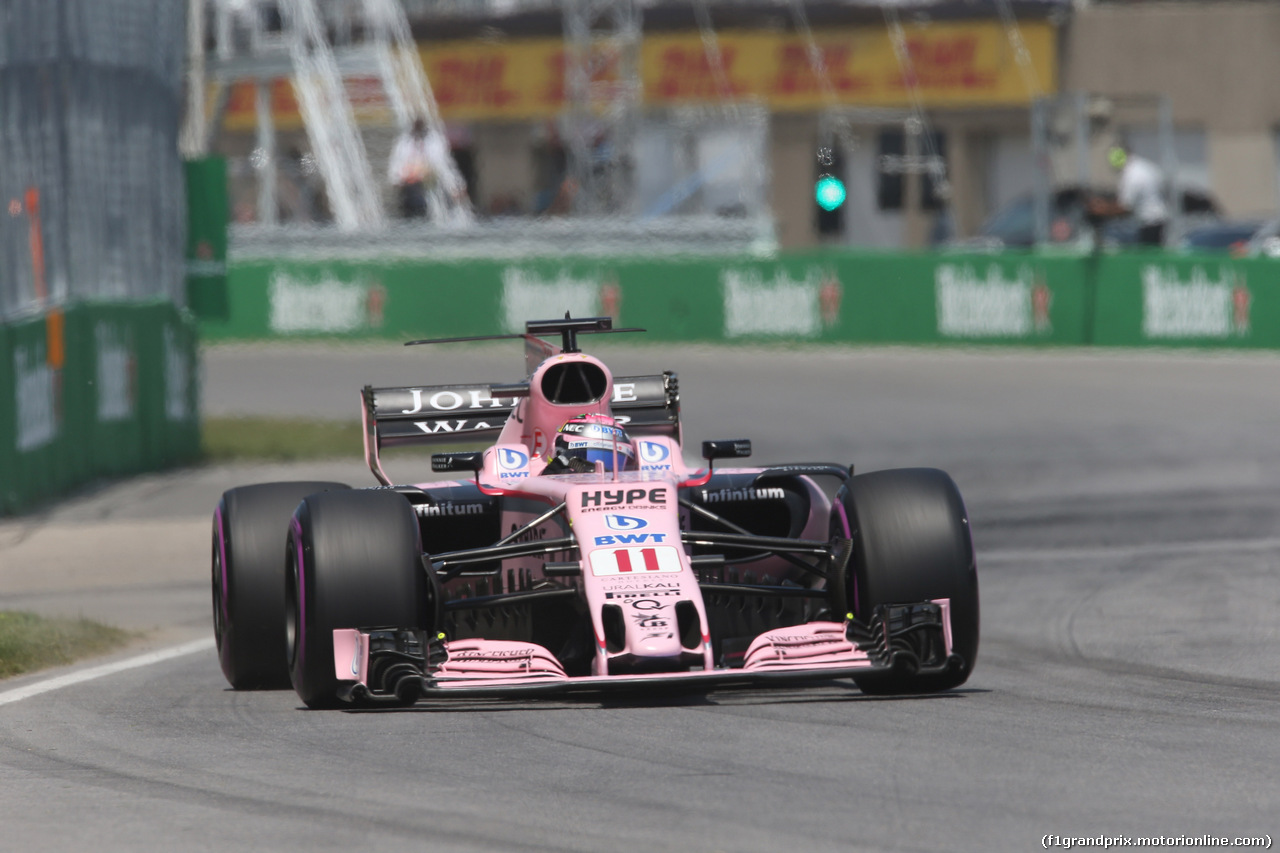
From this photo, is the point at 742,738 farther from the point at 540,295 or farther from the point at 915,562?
the point at 540,295

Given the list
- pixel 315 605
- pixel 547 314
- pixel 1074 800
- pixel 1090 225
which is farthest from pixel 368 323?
pixel 1074 800

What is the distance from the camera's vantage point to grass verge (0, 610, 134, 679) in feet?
30.2

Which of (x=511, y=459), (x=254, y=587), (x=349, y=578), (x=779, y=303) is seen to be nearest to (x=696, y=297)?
(x=779, y=303)

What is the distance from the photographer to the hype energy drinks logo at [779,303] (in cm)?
2805

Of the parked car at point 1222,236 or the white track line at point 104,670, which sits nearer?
the white track line at point 104,670

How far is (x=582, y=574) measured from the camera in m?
7.60

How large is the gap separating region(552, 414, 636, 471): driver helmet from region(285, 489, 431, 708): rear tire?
107 centimetres

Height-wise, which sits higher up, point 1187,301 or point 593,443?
point 593,443

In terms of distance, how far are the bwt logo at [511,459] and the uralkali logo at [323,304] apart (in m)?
21.2

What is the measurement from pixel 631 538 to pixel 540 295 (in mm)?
21742

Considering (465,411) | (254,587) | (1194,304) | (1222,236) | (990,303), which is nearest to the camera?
(254,587)

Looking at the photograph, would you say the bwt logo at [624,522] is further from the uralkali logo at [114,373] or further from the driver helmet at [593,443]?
the uralkali logo at [114,373]

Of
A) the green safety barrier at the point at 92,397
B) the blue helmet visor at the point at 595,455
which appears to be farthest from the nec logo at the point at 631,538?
the green safety barrier at the point at 92,397

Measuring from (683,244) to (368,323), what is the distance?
442 cm
